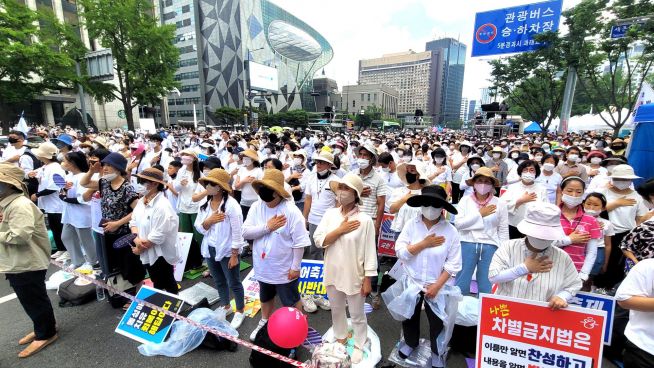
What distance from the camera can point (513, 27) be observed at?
15.3m

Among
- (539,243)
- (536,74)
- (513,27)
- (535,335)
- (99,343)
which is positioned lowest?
(99,343)

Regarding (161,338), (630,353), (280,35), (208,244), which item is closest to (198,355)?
(161,338)

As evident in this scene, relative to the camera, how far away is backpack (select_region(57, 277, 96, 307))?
4.16 metres

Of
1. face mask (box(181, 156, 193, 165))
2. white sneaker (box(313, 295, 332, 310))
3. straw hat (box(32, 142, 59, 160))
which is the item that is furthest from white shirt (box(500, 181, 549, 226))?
straw hat (box(32, 142, 59, 160))

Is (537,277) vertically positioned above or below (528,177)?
below

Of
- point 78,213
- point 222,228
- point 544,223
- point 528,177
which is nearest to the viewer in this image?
point 544,223

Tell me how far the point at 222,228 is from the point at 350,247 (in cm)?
162

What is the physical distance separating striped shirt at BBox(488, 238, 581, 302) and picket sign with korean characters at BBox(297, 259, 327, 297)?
7.90 feet

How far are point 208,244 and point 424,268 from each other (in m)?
2.53

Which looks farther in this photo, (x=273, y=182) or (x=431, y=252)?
(x=273, y=182)

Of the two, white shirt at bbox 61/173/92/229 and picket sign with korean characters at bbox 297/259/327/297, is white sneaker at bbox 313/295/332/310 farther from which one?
white shirt at bbox 61/173/92/229

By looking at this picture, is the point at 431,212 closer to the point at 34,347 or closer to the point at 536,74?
the point at 34,347

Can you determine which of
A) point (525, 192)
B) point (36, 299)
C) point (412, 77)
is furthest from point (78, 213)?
point (412, 77)

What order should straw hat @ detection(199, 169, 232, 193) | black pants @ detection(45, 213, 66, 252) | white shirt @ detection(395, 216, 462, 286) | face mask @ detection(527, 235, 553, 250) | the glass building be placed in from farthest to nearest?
the glass building → black pants @ detection(45, 213, 66, 252) → straw hat @ detection(199, 169, 232, 193) → white shirt @ detection(395, 216, 462, 286) → face mask @ detection(527, 235, 553, 250)
